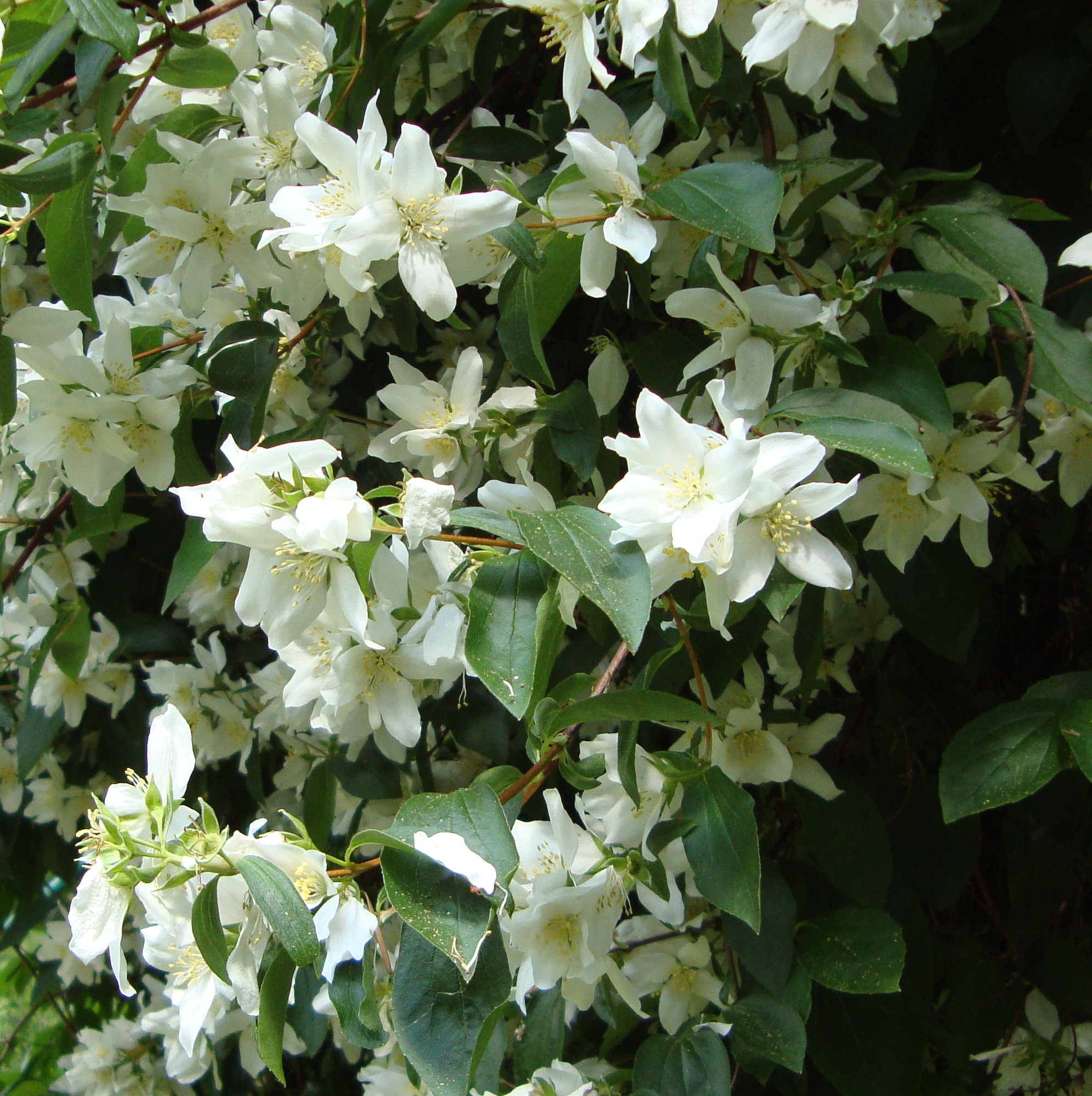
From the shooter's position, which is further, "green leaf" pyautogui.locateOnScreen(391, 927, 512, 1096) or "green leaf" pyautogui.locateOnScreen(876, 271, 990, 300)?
"green leaf" pyautogui.locateOnScreen(876, 271, 990, 300)

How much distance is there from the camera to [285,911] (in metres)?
0.53

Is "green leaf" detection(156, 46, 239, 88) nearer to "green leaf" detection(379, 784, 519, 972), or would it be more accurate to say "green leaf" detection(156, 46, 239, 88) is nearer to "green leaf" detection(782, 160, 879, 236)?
"green leaf" detection(782, 160, 879, 236)

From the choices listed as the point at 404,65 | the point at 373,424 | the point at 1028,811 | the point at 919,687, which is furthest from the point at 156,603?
the point at 1028,811

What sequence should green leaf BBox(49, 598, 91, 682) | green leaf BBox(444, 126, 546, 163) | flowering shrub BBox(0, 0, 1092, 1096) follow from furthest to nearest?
1. green leaf BBox(49, 598, 91, 682)
2. green leaf BBox(444, 126, 546, 163)
3. flowering shrub BBox(0, 0, 1092, 1096)

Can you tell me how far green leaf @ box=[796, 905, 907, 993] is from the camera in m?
0.82

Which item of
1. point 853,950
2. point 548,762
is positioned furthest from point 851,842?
point 548,762

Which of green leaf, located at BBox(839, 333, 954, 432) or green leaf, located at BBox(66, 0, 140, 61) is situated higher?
green leaf, located at BBox(66, 0, 140, 61)

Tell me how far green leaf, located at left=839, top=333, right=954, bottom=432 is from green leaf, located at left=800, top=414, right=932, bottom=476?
12 centimetres

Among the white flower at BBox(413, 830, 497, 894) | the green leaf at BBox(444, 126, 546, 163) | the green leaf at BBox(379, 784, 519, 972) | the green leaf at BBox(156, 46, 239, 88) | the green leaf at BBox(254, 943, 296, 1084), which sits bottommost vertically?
the green leaf at BBox(254, 943, 296, 1084)

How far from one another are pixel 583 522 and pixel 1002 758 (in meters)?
0.46

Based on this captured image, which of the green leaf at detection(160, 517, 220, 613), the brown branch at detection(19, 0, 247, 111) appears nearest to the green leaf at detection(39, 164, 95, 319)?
the brown branch at detection(19, 0, 247, 111)

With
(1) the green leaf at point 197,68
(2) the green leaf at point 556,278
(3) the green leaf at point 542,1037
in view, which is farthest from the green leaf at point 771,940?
(1) the green leaf at point 197,68

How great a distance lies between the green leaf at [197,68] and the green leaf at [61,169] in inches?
5.2

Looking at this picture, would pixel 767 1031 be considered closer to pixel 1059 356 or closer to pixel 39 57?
pixel 1059 356
